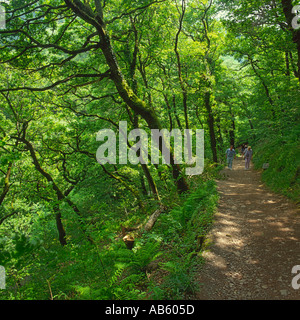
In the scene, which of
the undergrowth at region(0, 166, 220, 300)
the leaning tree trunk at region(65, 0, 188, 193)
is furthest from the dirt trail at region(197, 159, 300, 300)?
the leaning tree trunk at region(65, 0, 188, 193)

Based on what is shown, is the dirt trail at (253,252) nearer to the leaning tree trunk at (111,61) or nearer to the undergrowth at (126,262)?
the undergrowth at (126,262)

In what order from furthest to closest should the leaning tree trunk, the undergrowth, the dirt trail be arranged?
the leaning tree trunk < the dirt trail < the undergrowth

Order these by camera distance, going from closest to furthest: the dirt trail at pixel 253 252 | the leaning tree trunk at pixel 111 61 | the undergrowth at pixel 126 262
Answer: the undergrowth at pixel 126 262 < the dirt trail at pixel 253 252 < the leaning tree trunk at pixel 111 61

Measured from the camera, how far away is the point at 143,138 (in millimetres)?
13602

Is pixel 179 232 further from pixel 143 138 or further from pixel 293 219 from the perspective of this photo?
pixel 143 138

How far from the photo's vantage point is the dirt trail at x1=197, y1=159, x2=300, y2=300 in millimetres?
4322

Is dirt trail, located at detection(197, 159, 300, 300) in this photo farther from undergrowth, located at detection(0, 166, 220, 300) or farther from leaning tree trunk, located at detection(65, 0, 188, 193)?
leaning tree trunk, located at detection(65, 0, 188, 193)

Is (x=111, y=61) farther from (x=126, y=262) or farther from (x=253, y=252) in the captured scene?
(x=253, y=252)

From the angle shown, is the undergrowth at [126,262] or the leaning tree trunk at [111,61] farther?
the leaning tree trunk at [111,61]

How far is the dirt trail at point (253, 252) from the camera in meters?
4.32

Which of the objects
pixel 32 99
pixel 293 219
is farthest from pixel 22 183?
pixel 293 219

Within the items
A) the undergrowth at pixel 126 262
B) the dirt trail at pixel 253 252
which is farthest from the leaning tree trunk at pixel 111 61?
the dirt trail at pixel 253 252

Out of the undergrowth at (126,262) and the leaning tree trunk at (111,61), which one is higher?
the leaning tree trunk at (111,61)

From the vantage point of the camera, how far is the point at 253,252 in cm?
557
